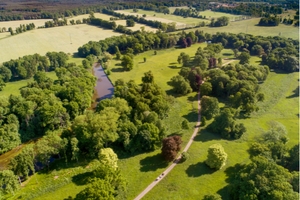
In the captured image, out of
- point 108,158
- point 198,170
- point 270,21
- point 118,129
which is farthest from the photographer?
point 270,21

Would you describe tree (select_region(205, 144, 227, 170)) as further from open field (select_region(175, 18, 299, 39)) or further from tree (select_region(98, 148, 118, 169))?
open field (select_region(175, 18, 299, 39))

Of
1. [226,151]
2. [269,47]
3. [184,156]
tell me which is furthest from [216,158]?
[269,47]

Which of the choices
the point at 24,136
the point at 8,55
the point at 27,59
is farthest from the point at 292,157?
the point at 8,55

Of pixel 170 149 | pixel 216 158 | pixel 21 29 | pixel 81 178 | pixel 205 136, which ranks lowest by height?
pixel 81 178

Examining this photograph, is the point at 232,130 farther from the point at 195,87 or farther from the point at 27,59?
the point at 27,59

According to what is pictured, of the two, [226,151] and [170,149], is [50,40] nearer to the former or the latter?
[170,149]

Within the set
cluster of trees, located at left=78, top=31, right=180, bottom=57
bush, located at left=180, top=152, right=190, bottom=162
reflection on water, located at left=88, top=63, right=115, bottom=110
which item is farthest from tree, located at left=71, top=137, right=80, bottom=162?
cluster of trees, located at left=78, top=31, right=180, bottom=57

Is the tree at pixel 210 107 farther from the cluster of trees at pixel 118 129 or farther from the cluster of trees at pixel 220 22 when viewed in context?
the cluster of trees at pixel 220 22
